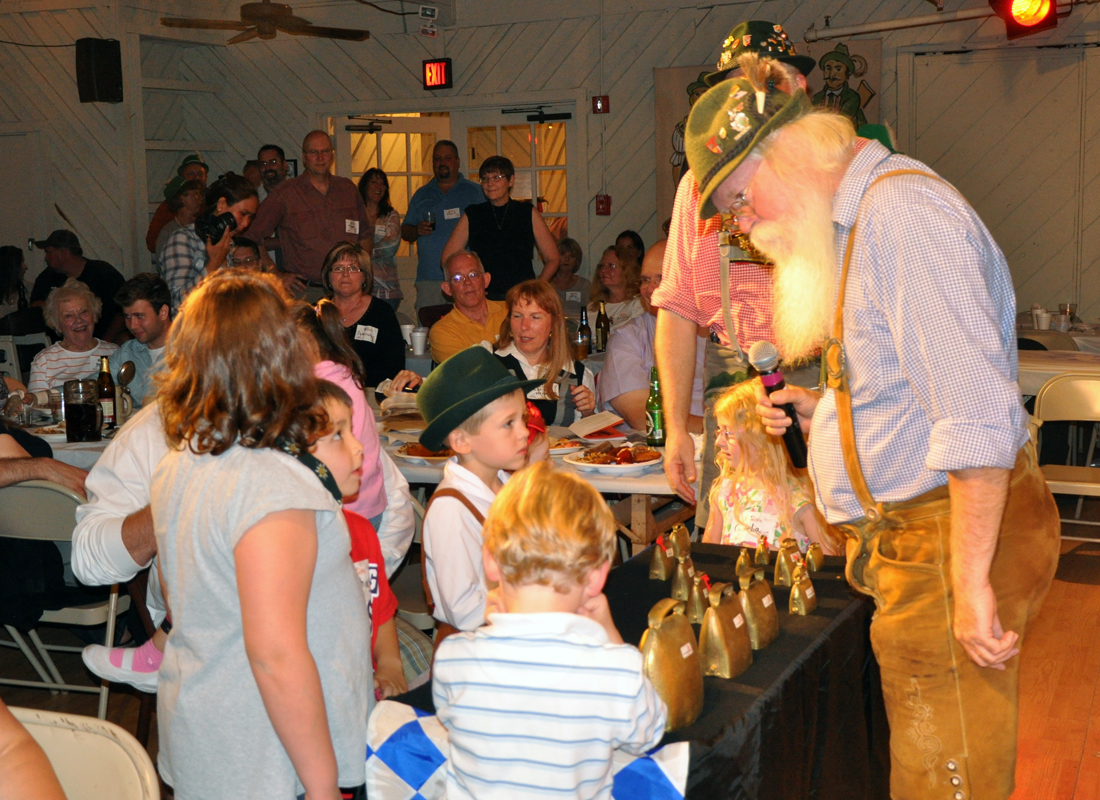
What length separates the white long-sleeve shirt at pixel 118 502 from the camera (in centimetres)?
211

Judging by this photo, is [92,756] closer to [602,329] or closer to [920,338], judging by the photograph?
[920,338]

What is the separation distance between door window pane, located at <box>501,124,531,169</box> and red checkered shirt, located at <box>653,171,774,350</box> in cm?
703

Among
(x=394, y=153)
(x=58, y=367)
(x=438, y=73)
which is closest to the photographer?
(x=58, y=367)

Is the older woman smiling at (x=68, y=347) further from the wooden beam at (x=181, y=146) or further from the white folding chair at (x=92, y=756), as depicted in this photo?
the wooden beam at (x=181, y=146)

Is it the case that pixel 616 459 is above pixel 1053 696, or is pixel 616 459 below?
above

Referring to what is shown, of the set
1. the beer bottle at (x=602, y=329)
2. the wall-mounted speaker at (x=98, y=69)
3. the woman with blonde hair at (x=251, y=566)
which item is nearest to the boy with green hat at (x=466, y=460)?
the woman with blonde hair at (x=251, y=566)

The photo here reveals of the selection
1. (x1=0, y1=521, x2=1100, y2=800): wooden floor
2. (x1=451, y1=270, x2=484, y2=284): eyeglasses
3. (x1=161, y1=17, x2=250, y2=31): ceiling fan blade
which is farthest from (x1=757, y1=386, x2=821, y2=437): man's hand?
(x1=161, y1=17, x2=250, y2=31): ceiling fan blade

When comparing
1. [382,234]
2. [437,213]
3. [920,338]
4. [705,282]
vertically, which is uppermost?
[437,213]

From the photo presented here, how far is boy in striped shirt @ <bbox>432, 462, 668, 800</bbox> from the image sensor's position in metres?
1.45

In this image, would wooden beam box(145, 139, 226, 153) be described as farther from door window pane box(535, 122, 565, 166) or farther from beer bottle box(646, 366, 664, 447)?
beer bottle box(646, 366, 664, 447)

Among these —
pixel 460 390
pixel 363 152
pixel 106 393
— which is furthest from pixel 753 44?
pixel 363 152

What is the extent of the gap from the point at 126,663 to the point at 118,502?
0.36 metres

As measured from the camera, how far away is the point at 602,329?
6715 mm

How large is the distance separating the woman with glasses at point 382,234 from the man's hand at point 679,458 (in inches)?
223
